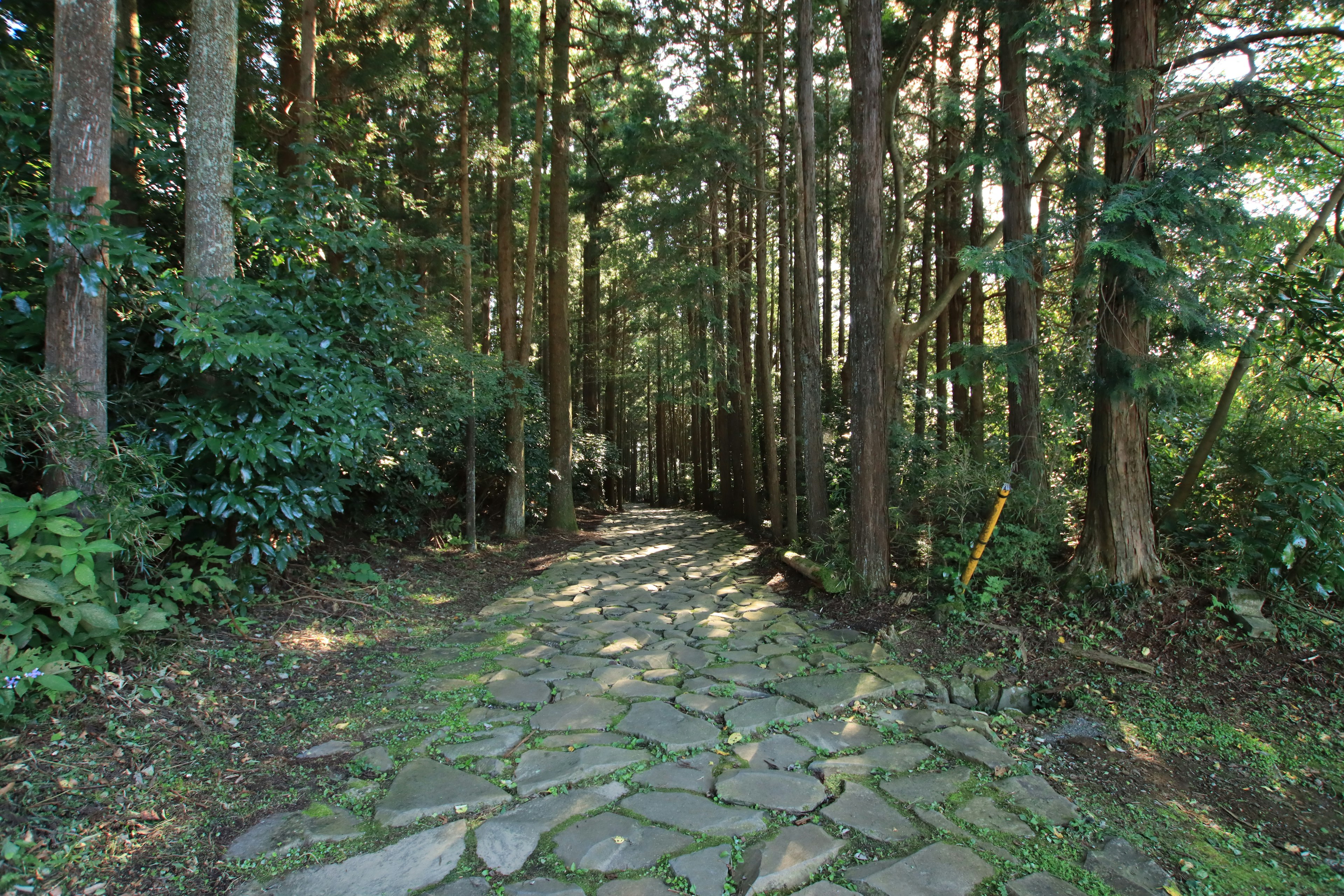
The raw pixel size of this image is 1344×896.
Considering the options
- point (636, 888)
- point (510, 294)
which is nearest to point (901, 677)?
point (636, 888)

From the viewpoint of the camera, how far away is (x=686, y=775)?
3.32 meters

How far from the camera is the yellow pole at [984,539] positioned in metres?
5.18

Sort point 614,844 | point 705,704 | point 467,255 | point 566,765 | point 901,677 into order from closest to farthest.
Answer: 1. point 614,844
2. point 566,765
3. point 705,704
4. point 901,677
5. point 467,255

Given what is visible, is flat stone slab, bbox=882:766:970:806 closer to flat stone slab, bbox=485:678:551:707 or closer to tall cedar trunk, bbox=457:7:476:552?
flat stone slab, bbox=485:678:551:707

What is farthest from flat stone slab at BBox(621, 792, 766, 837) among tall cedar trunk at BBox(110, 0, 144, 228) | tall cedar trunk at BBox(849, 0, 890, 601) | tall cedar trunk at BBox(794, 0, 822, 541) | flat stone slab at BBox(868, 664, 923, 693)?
tall cedar trunk at BBox(110, 0, 144, 228)

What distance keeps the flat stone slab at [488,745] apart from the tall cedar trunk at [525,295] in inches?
275

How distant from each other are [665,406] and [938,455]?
21.3m

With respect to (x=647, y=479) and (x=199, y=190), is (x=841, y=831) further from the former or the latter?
(x=647, y=479)

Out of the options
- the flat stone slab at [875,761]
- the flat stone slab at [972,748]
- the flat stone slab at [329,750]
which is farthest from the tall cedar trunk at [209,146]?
the flat stone slab at [972,748]

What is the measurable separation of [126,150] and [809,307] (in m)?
7.49

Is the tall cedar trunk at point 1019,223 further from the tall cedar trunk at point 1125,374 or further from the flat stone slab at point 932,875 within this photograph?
the flat stone slab at point 932,875

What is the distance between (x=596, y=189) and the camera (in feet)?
55.3

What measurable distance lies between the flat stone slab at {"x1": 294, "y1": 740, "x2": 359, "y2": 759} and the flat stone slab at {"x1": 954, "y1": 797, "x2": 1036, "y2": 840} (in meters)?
3.15

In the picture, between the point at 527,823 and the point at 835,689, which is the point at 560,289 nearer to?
the point at 835,689
